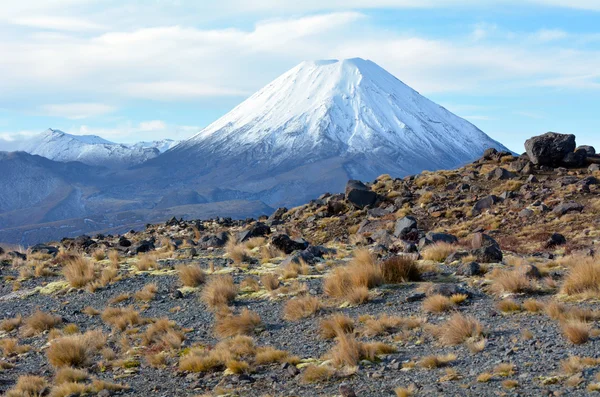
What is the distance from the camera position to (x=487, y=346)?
888 centimetres

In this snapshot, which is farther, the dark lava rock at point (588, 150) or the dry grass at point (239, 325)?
Answer: the dark lava rock at point (588, 150)

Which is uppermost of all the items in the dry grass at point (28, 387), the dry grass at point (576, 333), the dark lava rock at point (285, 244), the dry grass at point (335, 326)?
the dark lava rock at point (285, 244)

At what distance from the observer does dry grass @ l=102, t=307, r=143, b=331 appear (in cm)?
1241

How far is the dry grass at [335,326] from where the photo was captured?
10281 millimetres

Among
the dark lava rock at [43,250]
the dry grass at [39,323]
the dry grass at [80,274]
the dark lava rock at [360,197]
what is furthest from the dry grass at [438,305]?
the dark lava rock at [360,197]

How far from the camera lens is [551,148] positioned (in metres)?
27.7

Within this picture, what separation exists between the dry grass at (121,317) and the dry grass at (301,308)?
291 cm

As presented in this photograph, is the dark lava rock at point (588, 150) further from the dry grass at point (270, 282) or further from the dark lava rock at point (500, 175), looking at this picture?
the dry grass at point (270, 282)

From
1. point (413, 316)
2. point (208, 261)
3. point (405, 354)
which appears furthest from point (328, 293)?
point (208, 261)

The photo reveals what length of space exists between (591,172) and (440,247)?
13.7m

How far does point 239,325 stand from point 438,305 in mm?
3340

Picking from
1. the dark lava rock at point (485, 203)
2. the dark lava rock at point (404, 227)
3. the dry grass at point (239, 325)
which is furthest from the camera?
the dark lava rock at point (485, 203)

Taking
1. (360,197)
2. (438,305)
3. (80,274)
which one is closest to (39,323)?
(80,274)

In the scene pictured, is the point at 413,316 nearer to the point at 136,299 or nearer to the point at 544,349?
the point at 544,349
